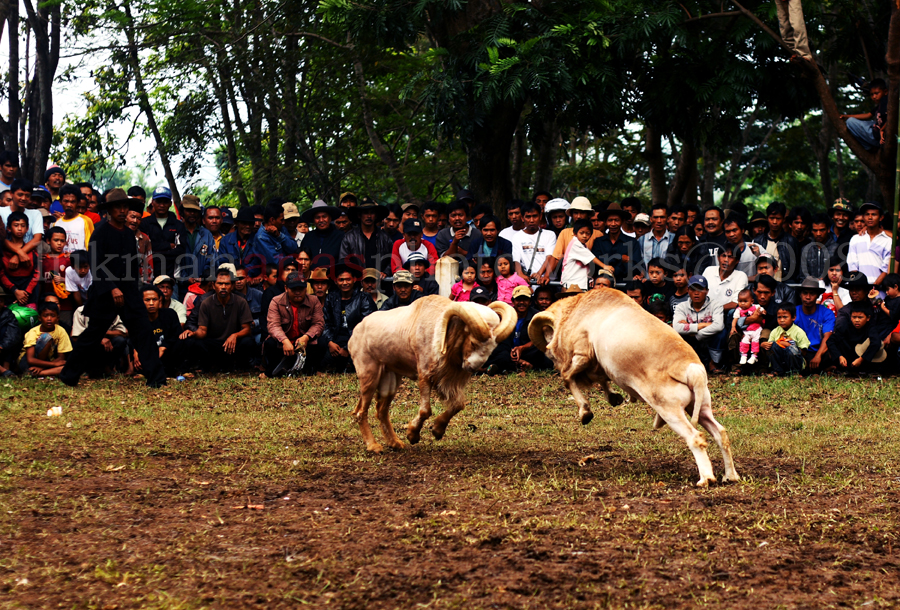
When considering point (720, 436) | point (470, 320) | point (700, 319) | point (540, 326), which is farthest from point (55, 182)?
point (720, 436)

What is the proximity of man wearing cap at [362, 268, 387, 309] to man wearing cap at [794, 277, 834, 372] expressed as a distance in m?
6.18

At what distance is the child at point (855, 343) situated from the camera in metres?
12.9

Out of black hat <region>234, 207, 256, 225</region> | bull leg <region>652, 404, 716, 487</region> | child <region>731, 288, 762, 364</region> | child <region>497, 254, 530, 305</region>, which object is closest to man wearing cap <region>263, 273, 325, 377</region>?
black hat <region>234, 207, 256, 225</region>

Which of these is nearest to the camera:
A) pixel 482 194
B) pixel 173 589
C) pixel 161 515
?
pixel 173 589

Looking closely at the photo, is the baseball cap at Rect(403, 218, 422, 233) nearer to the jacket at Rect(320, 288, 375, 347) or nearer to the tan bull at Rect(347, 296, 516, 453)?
the jacket at Rect(320, 288, 375, 347)

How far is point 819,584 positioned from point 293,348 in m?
10.4

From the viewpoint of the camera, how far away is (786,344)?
13.3 meters

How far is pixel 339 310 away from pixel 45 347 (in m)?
4.26

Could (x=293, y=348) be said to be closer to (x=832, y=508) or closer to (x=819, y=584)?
(x=832, y=508)

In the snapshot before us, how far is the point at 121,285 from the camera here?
42.2 feet

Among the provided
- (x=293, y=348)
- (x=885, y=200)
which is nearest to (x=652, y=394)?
(x=293, y=348)

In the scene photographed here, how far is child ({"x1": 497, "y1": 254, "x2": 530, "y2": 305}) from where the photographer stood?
47.1ft

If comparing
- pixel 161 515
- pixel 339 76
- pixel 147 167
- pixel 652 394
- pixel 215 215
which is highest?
pixel 339 76

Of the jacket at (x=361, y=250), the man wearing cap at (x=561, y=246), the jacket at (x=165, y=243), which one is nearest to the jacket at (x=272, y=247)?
the jacket at (x=361, y=250)
